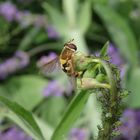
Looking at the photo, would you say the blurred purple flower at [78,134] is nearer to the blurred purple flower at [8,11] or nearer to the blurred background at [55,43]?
the blurred background at [55,43]

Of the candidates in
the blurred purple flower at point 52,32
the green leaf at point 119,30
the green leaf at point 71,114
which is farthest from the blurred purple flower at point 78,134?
the green leaf at point 71,114

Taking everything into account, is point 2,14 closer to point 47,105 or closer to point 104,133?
point 47,105

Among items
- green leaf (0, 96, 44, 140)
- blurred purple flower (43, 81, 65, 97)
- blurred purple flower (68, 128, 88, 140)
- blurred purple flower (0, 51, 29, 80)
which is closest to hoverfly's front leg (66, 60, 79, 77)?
green leaf (0, 96, 44, 140)

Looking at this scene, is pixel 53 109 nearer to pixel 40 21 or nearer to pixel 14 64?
pixel 14 64

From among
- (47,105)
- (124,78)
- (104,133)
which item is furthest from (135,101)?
(104,133)

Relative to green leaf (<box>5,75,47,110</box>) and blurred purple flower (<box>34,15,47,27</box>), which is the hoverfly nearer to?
green leaf (<box>5,75,47,110</box>)

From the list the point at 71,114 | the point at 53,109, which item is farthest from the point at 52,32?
the point at 71,114
